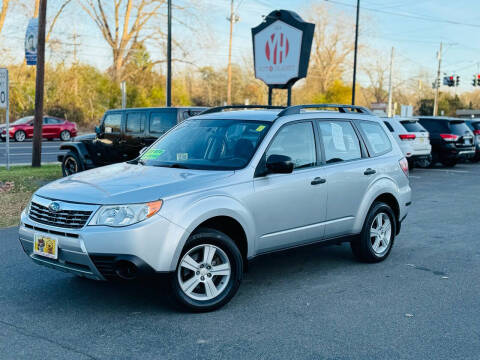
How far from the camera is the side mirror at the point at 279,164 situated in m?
5.24

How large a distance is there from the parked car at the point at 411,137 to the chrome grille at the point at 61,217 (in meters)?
13.8

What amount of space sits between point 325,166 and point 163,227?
84.6 inches

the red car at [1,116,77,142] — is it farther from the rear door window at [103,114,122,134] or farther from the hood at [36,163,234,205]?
the hood at [36,163,234,205]

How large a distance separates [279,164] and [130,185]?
1364 millimetres

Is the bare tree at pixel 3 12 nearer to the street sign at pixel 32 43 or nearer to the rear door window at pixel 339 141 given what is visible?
the street sign at pixel 32 43

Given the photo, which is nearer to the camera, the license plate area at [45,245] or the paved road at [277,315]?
the paved road at [277,315]

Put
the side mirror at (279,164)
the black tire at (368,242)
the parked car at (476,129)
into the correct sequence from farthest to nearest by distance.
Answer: the parked car at (476,129) → the black tire at (368,242) → the side mirror at (279,164)

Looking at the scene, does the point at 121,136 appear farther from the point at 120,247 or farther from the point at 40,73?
the point at 120,247

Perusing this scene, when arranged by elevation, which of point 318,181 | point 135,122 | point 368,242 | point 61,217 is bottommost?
point 368,242

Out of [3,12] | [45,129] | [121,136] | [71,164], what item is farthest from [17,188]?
[3,12]

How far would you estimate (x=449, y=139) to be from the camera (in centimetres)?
2020

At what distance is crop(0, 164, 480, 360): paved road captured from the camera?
407 centimetres

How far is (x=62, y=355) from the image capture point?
3906 mm

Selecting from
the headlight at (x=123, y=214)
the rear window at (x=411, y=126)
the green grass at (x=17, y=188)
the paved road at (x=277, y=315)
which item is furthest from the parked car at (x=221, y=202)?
the rear window at (x=411, y=126)
